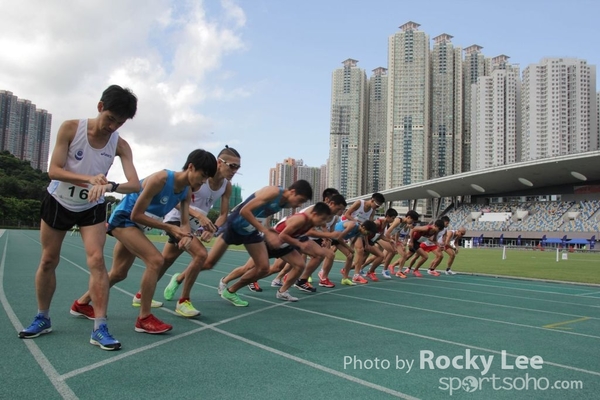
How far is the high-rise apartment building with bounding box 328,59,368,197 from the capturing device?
8981 centimetres

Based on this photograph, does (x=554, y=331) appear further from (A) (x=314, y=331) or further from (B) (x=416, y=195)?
(B) (x=416, y=195)

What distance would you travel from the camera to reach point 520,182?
174 feet

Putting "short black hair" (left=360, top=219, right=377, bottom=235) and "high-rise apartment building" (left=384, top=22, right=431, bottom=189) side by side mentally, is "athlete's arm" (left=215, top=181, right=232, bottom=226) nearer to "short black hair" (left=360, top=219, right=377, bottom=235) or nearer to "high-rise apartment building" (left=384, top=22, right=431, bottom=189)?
"short black hair" (left=360, top=219, right=377, bottom=235)

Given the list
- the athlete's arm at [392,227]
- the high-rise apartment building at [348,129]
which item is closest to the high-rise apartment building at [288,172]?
the high-rise apartment building at [348,129]

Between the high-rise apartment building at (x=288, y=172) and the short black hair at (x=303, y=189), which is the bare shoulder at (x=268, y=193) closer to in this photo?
the short black hair at (x=303, y=189)

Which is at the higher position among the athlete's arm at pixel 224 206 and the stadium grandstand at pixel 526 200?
the stadium grandstand at pixel 526 200

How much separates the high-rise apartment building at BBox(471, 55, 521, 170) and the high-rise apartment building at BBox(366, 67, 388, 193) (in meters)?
18.4

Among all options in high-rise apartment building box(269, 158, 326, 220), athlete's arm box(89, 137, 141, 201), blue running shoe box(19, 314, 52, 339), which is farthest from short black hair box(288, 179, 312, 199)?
high-rise apartment building box(269, 158, 326, 220)

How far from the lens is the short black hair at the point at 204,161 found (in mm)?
4070

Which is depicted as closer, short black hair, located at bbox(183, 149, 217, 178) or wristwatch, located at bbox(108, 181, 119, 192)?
wristwatch, located at bbox(108, 181, 119, 192)

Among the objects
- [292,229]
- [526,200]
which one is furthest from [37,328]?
[526,200]

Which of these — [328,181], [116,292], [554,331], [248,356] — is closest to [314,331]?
[248,356]

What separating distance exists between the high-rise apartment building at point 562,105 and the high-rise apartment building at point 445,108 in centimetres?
1172

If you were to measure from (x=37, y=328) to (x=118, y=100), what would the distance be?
202cm
